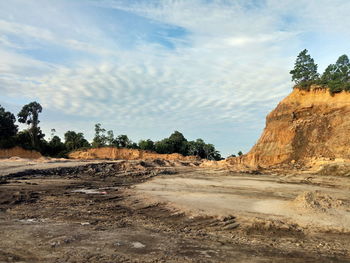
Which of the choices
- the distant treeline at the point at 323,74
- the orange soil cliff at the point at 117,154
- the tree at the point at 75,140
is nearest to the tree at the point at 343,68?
the distant treeline at the point at 323,74

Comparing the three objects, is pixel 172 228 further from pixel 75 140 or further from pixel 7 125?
pixel 75 140

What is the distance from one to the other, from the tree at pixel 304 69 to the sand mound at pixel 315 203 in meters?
34.4

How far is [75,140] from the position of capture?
69562 millimetres

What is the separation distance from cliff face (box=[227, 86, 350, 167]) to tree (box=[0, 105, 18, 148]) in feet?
127

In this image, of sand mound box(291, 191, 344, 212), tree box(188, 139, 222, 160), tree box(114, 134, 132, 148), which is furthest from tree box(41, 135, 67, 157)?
sand mound box(291, 191, 344, 212)

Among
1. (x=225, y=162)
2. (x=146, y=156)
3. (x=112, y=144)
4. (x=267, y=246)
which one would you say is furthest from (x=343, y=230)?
(x=112, y=144)

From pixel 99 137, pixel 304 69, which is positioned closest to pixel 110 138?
pixel 99 137

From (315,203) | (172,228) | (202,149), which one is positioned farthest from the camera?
(202,149)

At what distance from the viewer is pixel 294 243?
25.4 ft

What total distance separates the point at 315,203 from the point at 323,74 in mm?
34748

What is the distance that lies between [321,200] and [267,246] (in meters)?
5.47

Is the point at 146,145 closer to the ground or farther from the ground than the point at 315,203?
farther from the ground

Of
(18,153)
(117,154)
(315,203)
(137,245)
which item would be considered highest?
(117,154)

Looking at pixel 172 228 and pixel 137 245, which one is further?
pixel 172 228
